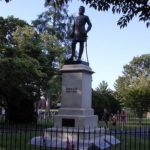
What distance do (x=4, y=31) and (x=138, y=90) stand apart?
18.0m

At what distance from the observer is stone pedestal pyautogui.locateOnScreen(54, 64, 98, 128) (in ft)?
54.7

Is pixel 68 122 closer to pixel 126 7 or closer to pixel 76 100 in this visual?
pixel 76 100

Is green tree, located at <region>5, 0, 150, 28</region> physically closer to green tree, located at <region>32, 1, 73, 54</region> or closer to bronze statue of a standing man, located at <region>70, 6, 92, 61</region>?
bronze statue of a standing man, located at <region>70, 6, 92, 61</region>

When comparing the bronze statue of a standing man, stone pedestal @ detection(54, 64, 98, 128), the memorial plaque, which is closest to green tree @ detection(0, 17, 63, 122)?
the bronze statue of a standing man

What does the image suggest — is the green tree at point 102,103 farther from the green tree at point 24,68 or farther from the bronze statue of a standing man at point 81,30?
the bronze statue of a standing man at point 81,30

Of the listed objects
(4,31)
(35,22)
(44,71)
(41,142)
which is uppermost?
(35,22)

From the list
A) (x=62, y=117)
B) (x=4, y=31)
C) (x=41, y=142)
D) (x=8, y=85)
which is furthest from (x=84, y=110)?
(x=4, y=31)

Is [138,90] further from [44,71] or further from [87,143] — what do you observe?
[87,143]

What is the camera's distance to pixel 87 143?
1521 cm

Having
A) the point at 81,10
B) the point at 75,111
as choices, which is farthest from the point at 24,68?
the point at 75,111

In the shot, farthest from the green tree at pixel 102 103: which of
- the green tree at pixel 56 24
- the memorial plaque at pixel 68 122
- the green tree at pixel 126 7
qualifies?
the green tree at pixel 126 7

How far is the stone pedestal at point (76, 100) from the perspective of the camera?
1669cm

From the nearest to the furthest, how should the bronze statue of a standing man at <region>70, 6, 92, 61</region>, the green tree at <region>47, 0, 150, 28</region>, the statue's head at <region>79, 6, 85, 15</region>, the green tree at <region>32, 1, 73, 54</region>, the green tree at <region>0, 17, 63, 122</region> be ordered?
1. the green tree at <region>47, 0, 150, 28</region>
2. the bronze statue of a standing man at <region>70, 6, 92, 61</region>
3. the statue's head at <region>79, 6, 85, 15</region>
4. the green tree at <region>0, 17, 63, 122</region>
5. the green tree at <region>32, 1, 73, 54</region>

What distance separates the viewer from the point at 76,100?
17.0 metres
